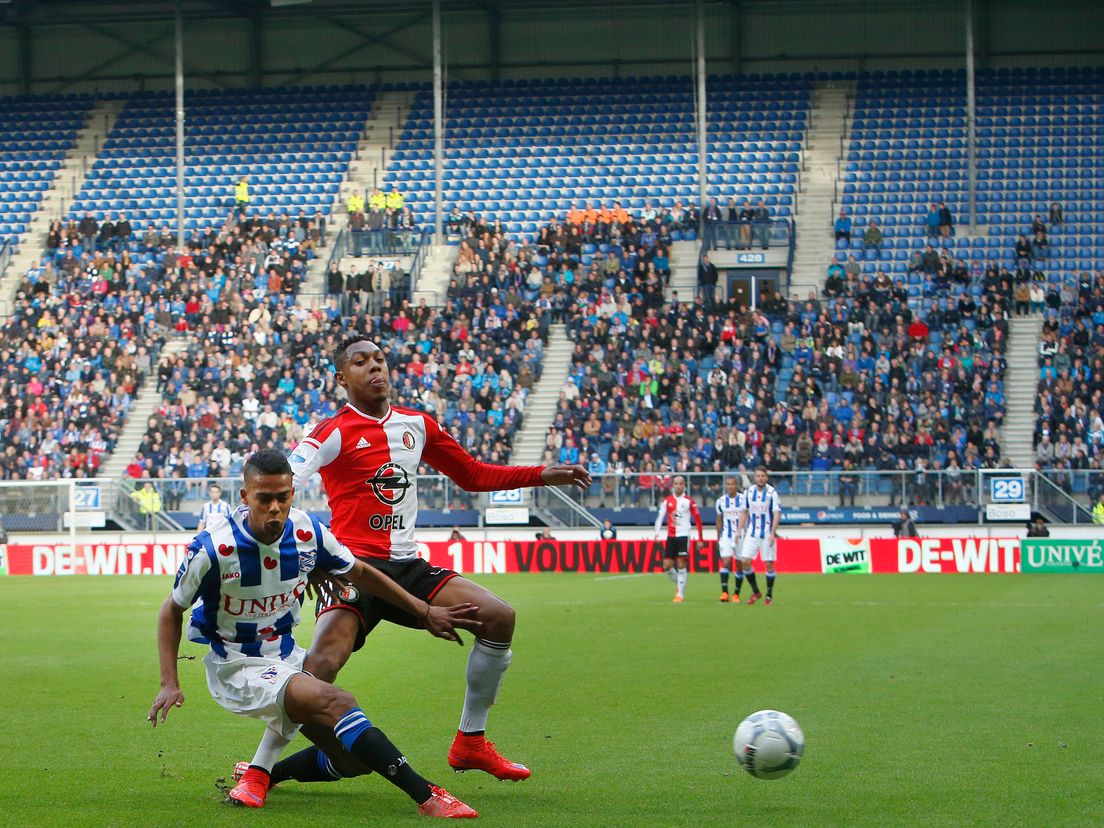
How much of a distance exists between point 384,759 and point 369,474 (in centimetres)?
186

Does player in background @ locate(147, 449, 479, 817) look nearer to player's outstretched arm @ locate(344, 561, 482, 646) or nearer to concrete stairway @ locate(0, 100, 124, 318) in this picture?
player's outstretched arm @ locate(344, 561, 482, 646)

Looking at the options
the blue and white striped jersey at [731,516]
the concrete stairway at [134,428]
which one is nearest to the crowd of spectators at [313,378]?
the concrete stairway at [134,428]

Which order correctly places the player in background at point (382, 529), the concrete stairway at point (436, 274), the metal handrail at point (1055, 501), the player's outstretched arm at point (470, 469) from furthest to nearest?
the concrete stairway at point (436, 274) < the metal handrail at point (1055, 501) < the player's outstretched arm at point (470, 469) < the player in background at point (382, 529)

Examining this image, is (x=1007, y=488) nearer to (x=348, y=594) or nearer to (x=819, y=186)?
(x=819, y=186)

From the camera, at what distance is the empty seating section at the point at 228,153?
45.2m

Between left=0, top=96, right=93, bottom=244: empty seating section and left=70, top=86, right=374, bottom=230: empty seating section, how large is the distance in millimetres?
1348

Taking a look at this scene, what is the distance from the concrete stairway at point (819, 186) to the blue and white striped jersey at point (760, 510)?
17.0 m

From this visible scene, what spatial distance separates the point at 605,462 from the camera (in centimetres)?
3491

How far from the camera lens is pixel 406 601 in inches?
278

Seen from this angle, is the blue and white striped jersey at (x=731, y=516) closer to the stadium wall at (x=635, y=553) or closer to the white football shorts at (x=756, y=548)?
the white football shorts at (x=756, y=548)

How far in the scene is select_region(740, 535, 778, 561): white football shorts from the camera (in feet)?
75.3

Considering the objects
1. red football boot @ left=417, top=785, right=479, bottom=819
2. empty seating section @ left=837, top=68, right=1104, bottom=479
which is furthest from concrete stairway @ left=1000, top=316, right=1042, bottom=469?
red football boot @ left=417, top=785, right=479, bottom=819

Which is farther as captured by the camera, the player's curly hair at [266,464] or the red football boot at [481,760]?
the red football boot at [481,760]

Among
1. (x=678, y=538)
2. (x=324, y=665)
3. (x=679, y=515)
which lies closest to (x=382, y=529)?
(x=324, y=665)
